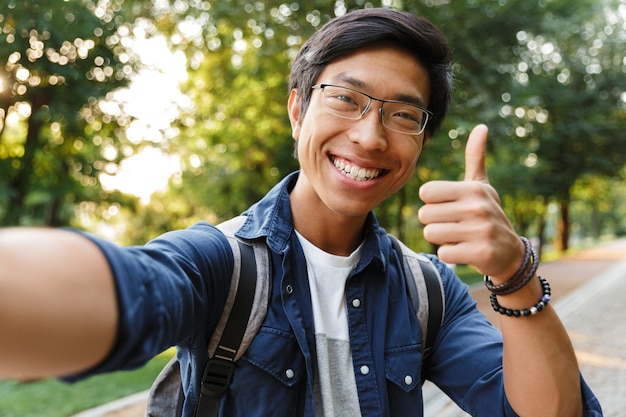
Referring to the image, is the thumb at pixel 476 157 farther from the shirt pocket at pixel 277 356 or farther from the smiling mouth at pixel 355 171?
the shirt pocket at pixel 277 356

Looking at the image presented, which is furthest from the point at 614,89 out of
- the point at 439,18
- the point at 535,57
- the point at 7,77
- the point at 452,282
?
the point at 452,282

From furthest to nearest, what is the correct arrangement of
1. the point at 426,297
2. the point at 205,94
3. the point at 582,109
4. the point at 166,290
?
1. the point at 582,109
2. the point at 205,94
3. the point at 426,297
4. the point at 166,290

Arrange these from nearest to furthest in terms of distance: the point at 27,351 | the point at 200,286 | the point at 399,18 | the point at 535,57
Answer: the point at 27,351, the point at 200,286, the point at 399,18, the point at 535,57

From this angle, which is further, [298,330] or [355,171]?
[355,171]

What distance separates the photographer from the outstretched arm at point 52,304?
2.69 feet

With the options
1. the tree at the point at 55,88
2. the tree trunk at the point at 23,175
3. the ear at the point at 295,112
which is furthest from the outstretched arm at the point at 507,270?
the tree trunk at the point at 23,175

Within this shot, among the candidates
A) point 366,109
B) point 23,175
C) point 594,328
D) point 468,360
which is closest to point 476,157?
point 366,109

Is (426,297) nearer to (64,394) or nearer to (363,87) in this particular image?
(363,87)

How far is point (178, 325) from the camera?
1123 mm

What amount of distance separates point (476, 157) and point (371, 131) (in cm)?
35

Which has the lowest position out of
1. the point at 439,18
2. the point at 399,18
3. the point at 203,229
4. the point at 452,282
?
the point at 452,282

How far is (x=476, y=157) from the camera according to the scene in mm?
1364

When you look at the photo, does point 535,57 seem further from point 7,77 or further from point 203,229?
point 203,229

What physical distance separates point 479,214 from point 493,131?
9012 mm
